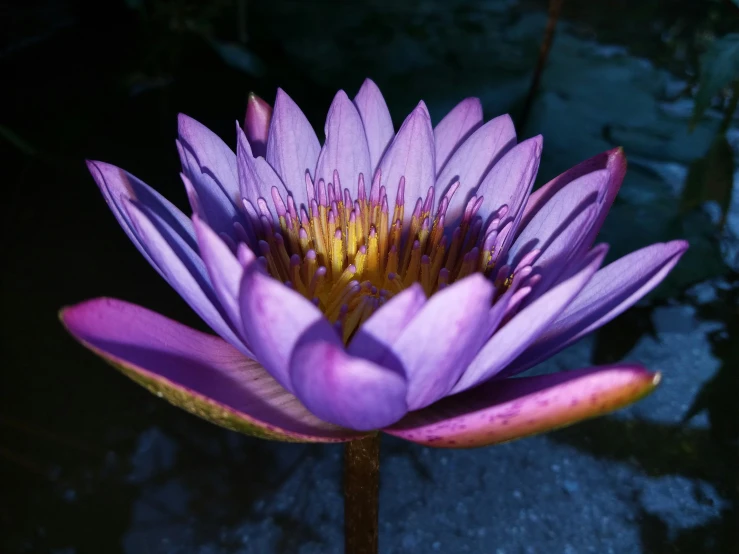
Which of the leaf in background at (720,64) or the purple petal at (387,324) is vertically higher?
the leaf in background at (720,64)

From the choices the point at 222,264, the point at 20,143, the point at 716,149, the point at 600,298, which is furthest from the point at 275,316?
the point at 716,149

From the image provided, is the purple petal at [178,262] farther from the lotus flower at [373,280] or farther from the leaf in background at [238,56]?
the leaf in background at [238,56]

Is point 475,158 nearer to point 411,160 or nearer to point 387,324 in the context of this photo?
point 411,160

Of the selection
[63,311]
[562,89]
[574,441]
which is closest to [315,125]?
[562,89]

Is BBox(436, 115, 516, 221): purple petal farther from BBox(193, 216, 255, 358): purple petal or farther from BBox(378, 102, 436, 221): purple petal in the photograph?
BBox(193, 216, 255, 358): purple petal

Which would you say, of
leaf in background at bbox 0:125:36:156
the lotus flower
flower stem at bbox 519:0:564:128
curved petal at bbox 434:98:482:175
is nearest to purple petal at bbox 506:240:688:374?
the lotus flower

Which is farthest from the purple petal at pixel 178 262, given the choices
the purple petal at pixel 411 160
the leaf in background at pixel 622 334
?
the leaf in background at pixel 622 334

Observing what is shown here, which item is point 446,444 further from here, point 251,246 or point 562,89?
point 562,89
